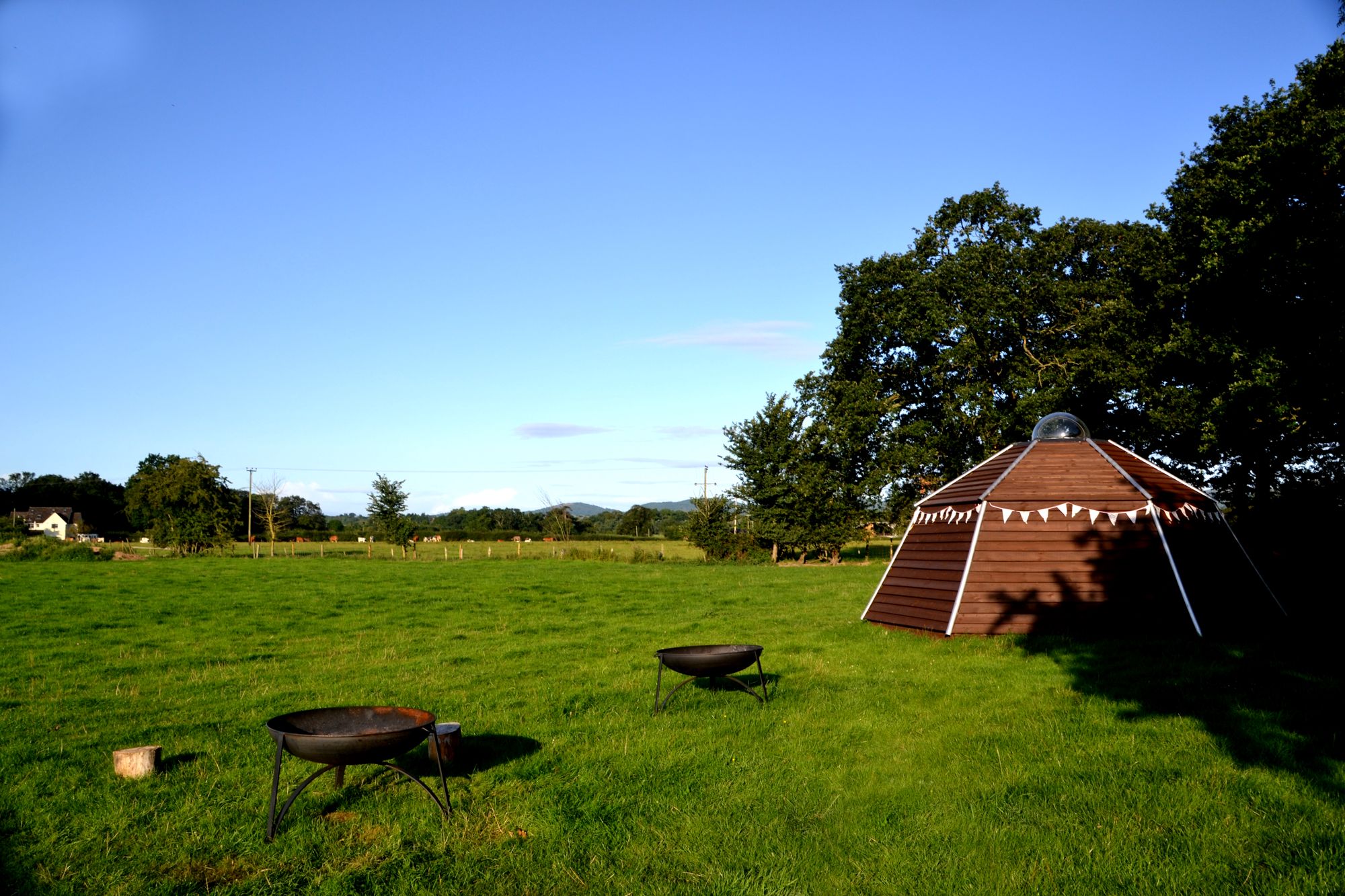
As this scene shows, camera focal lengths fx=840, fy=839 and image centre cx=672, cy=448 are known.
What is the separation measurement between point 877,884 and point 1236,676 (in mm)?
8350

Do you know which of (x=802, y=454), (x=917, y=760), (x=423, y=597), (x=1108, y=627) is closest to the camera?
(x=917, y=760)

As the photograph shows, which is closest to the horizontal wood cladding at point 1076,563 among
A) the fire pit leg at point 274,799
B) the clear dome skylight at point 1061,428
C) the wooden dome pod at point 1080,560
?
the wooden dome pod at point 1080,560

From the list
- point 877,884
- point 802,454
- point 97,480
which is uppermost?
point 97,480

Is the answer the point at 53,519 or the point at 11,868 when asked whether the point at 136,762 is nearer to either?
the point at 11,868

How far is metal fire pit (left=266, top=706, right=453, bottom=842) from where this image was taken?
19.4ft

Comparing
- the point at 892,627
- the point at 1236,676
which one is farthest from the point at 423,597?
the point at 1236,676

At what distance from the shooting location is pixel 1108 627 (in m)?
15.2

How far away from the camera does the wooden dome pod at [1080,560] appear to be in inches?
607

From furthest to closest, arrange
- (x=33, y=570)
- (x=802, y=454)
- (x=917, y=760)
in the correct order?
(x=802, y=454), (x=33, y=570), (x=917, y=760)

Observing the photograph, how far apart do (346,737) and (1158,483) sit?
663 inches

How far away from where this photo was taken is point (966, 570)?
1614 cm

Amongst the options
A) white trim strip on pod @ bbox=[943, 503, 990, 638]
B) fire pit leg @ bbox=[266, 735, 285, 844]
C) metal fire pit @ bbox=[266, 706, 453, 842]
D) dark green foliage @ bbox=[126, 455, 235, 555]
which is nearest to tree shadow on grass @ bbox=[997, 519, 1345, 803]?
white trim strip on pod @ bbox=[943, 503, 990, 638]

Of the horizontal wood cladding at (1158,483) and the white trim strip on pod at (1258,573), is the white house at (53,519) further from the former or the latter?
the white trim strip on pod at (1258,573)

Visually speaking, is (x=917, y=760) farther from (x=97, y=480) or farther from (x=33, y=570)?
(x=97, y=480)
